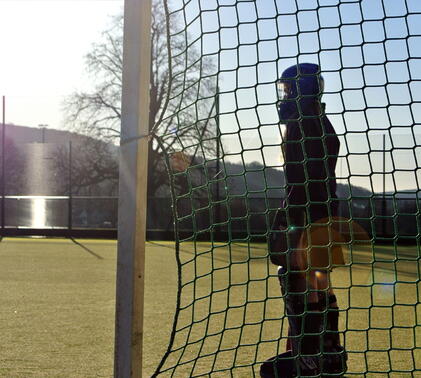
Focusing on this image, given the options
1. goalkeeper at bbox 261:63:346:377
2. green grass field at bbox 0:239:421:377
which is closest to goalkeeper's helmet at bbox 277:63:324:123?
goalkeeper at bbox 261:63:346:377

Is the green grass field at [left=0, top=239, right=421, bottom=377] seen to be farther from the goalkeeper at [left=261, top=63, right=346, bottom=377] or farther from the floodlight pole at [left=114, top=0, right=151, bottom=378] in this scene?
the floodlight pole at [left=114, top=0, right=151, bottom=378]

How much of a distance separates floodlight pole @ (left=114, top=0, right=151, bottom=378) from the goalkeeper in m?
0.66

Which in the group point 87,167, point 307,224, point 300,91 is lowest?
point 307,224

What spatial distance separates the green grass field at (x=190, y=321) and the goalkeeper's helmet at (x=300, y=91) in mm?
650

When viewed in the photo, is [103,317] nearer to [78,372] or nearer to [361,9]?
[78,372]

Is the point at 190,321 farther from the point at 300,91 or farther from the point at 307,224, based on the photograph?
the point at 300,91

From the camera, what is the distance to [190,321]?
3990 millimetres

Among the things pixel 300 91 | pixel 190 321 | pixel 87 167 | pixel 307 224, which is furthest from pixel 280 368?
pixel 87 167

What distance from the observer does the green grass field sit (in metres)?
2.78

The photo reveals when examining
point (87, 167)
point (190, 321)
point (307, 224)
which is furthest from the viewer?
point (87, 167)

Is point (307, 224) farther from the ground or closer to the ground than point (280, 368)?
farther from the ground

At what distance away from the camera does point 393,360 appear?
9.74 feet

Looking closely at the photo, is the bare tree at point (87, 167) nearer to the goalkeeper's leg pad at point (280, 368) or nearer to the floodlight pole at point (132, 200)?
the goalkeeper's leg pad at point (280, 368)

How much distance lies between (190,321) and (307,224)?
5.49 ft
